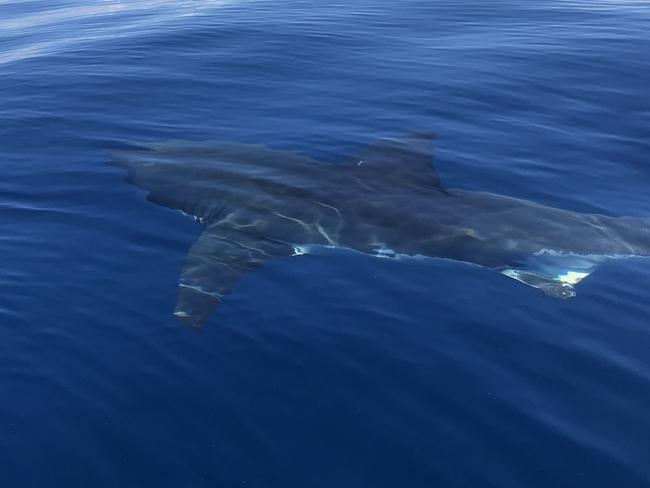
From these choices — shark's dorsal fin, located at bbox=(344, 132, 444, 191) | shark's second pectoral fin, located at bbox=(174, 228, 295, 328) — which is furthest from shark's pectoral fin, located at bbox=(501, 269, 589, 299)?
shark's second pectoral fin, located at bbox=(174, 228, 295, 328)

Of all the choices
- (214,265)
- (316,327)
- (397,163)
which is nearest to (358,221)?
(397,163)

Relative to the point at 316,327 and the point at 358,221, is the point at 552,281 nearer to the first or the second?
the point at 358,221

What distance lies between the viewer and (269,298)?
9977 millimetres

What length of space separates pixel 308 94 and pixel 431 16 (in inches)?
411

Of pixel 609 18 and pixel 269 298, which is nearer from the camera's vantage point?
pixel 269 298

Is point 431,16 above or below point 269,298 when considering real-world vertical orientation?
above

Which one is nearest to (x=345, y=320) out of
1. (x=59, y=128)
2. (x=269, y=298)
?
(x=269, y=298)

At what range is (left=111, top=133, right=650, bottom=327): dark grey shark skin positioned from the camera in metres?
10.8

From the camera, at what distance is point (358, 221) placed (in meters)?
11.7

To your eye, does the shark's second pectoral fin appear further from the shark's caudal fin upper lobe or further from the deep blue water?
the deep blue water

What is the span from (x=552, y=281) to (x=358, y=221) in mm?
3103

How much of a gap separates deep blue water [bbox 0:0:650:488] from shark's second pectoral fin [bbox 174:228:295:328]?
0.22 meters

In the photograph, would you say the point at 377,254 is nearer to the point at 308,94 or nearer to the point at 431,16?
the point at 308,94

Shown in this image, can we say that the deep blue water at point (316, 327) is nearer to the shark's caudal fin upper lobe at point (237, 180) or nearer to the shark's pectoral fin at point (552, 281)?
the shark's pectoral fin at point (552, 281)
